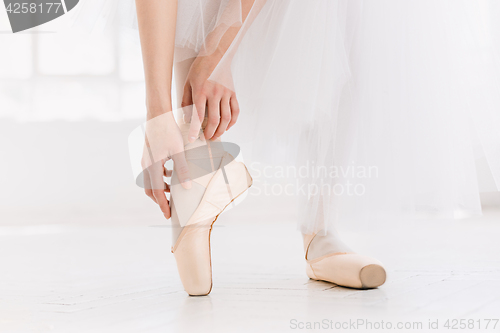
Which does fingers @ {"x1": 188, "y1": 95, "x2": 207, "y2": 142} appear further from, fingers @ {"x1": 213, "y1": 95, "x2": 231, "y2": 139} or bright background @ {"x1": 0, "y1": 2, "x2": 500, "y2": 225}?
bright background @ {"x1": 0, "y1": 2, "x2": 500, "y2": 225}

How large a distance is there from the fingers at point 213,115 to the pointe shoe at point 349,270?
26cm

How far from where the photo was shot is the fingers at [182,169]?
0.60 metres

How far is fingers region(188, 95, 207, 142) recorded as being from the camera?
2.03ft

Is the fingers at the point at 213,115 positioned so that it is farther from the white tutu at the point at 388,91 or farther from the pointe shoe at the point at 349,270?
the pointe shoe at the point at 349,270

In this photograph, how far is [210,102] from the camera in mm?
628

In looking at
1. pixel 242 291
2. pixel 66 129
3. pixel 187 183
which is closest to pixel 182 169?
pixel 187 183

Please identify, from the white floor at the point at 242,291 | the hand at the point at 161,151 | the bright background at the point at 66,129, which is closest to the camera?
the white floor at the point at 242,291

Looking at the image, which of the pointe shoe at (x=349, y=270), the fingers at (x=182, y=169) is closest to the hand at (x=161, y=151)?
the fingers at (x=182, y=169)

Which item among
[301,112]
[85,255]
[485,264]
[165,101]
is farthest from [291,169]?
[85,255]

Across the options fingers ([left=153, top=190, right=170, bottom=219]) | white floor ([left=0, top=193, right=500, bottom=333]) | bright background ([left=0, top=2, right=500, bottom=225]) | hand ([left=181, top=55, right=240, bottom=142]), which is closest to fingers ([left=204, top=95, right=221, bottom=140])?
hand ([left=181, top=55, right=240, bottom=142])

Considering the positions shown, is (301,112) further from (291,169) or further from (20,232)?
(20,232)

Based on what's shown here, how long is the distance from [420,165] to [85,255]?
0.87 metres

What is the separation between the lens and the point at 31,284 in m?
0.74

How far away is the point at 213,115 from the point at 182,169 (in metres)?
0.09
